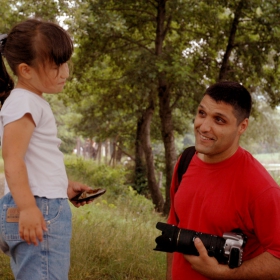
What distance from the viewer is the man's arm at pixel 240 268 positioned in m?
2.07

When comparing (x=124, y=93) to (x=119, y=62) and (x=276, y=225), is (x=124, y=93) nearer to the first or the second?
(x=119, y=62)

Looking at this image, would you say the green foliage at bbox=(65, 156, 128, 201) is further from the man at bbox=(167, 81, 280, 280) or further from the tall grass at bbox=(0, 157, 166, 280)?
the man at bbox=(167, 81, 280, 280)

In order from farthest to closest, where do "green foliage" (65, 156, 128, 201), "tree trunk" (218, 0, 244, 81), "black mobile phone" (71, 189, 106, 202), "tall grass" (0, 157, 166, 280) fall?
"green foliage" (65, 156, 128, 201), "tree trunk" (218, 0, 244, 81), "tall grass" (0, 157, 166, 280), "black mobile phone" (71, 189, 106, 202)

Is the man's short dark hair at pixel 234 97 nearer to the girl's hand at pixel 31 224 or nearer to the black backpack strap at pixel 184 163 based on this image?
the black backpack strap at pixel 184 163

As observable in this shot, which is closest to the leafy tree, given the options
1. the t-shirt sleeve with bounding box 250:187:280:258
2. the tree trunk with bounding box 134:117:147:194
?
the tree trunk with bounding box 134:117:147:194

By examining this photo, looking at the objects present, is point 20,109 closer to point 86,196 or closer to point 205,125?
point 86,196

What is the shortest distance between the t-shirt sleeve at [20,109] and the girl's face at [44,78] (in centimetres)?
10

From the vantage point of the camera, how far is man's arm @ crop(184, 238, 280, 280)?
81.4 inches

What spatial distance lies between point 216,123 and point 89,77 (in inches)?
546

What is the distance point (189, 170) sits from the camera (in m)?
2.49

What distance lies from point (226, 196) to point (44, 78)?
104cm

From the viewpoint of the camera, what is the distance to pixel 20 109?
2061 millimetres

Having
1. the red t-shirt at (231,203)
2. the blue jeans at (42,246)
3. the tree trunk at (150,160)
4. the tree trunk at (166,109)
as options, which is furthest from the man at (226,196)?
the tree trunk at (150,160)

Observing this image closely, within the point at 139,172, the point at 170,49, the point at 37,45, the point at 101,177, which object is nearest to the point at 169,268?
the point at 37,45
